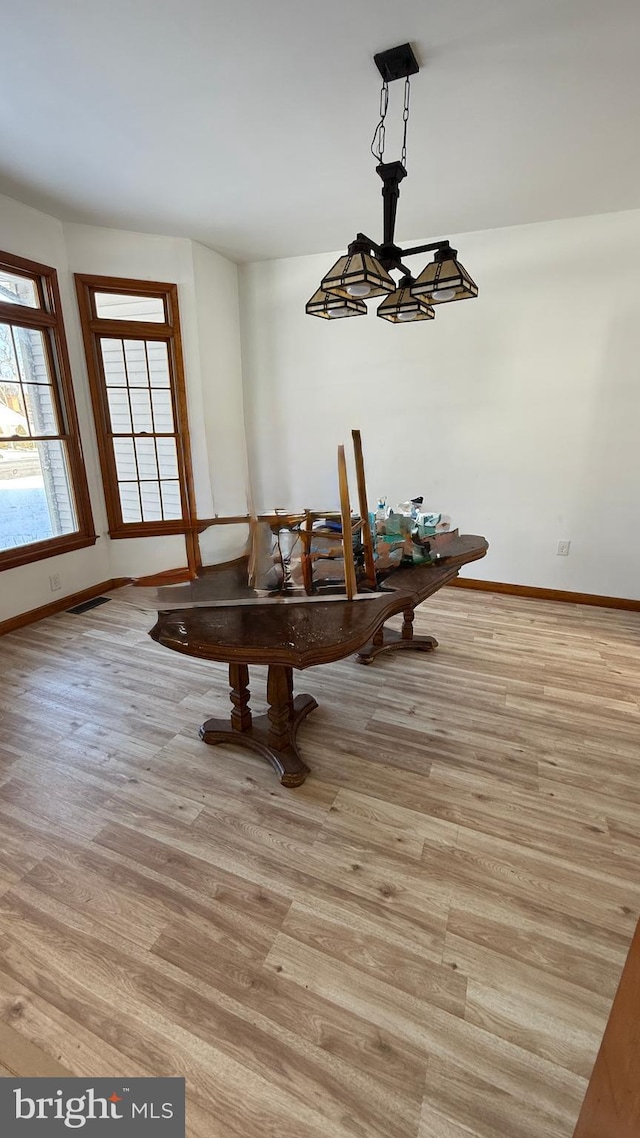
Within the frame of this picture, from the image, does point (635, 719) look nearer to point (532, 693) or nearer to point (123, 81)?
point (532, 693)

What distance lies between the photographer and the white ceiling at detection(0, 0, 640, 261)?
5.13ft

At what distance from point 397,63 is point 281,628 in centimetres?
216

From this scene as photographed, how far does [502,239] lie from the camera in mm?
3227

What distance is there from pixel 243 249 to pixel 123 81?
6.39ft

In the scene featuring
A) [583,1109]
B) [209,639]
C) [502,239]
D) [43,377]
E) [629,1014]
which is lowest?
[583,1109]

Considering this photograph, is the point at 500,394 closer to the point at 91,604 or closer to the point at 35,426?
the point at 35,426

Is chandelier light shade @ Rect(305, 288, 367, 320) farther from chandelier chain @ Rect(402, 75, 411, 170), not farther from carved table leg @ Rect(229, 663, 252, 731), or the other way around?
carved table leg @ Rect(229, 663, 252, 731)

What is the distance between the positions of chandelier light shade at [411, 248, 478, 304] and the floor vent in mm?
3086

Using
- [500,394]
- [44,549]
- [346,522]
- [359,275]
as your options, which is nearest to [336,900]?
[346,522]

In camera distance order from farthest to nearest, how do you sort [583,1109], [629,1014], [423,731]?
[423,731], [583,1109], [629,1014]

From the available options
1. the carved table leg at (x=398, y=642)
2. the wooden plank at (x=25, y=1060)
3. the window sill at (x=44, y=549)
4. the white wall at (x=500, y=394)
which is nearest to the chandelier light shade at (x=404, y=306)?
the white wall at (x=500, y=394)

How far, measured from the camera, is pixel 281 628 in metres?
1.48

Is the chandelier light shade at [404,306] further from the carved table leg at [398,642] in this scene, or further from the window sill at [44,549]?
the window sill at [44,549]

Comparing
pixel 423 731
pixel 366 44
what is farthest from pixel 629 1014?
pixel 366 44
